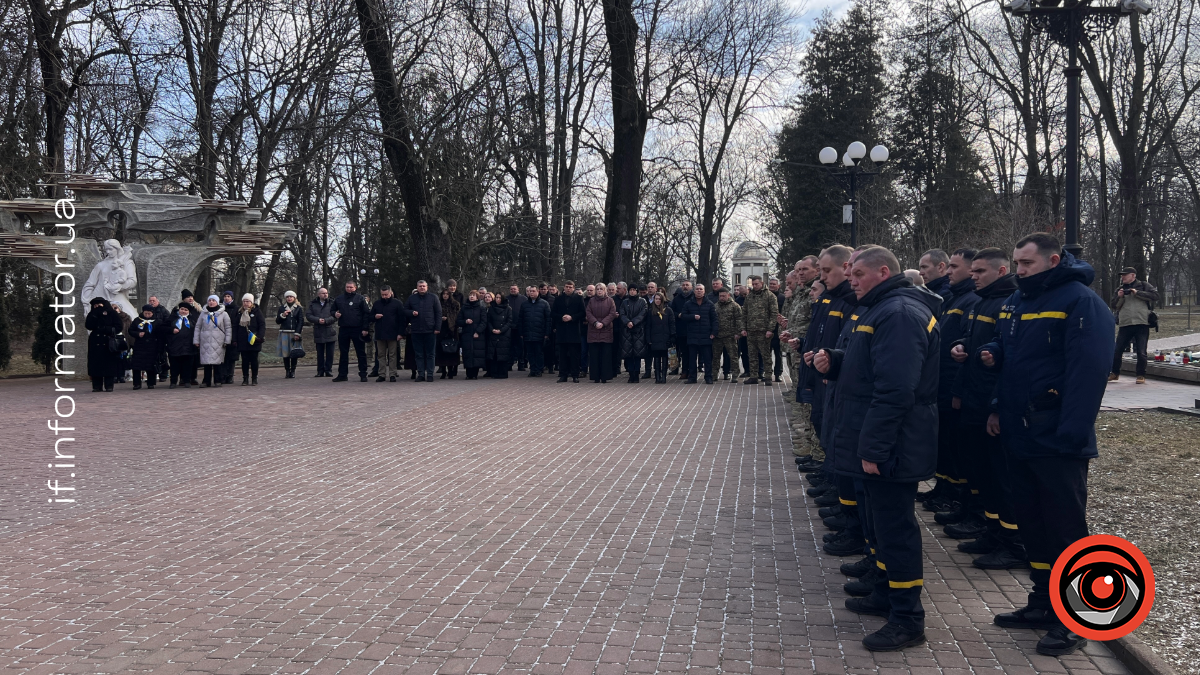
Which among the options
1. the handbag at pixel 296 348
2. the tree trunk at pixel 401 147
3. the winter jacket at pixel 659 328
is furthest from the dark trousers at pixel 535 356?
the handbag at pixel 296 348

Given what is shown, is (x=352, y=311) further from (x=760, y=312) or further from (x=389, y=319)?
(x=760, y=312)

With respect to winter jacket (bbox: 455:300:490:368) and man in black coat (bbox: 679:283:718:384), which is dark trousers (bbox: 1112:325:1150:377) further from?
winter jacket (bbox: 455:300:490:368)

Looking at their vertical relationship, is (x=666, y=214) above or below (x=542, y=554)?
above

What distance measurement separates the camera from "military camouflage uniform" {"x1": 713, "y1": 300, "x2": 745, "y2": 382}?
1717 cm

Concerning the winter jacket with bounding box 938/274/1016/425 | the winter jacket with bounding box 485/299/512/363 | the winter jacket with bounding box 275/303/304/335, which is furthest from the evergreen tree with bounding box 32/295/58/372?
the winter jacket with bounding box 938/274/1016/425

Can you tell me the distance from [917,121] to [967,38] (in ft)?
19.5

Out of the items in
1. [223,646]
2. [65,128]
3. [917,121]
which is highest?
[917,121]

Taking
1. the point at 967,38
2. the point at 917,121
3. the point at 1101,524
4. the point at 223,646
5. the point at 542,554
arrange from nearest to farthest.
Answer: the point at 223,646
the point at 542,554
the point at 1101,524
the point at 967,38
the point at 917,121

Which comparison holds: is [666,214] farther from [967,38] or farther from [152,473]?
[152,473]

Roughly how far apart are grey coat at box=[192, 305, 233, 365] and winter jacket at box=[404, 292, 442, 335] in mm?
3385

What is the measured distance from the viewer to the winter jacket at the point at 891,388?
4.27 metres

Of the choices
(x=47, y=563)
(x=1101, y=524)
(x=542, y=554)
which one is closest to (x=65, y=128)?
(x=47, y=563)

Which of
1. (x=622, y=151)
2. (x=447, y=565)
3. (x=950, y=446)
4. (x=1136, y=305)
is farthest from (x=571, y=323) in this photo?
(x=447, y=565)

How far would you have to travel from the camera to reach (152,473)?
28.0ft
